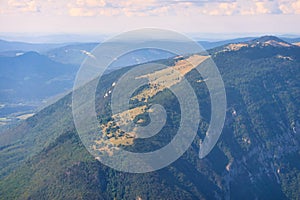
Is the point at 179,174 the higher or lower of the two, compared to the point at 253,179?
higher

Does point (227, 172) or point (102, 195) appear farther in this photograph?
point (227, 172)

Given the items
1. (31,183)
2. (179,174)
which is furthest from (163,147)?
(31,183)

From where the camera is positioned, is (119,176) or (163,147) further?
(163,147)

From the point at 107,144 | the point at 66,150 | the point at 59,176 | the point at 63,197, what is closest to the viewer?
the point at 63,197

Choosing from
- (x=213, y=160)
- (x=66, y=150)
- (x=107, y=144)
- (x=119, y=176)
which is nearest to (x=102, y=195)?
(x=119, y=176)

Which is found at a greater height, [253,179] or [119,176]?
[119,176]

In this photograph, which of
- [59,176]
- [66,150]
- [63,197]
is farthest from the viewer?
[66,150]

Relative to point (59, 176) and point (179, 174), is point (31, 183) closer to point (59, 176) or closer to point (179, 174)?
point (59, 176)

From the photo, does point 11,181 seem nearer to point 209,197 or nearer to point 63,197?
point 63,197

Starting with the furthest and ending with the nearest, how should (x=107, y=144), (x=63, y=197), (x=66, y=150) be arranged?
(x=66, y=150), (x=107, y=144), (x=63, y=197)
